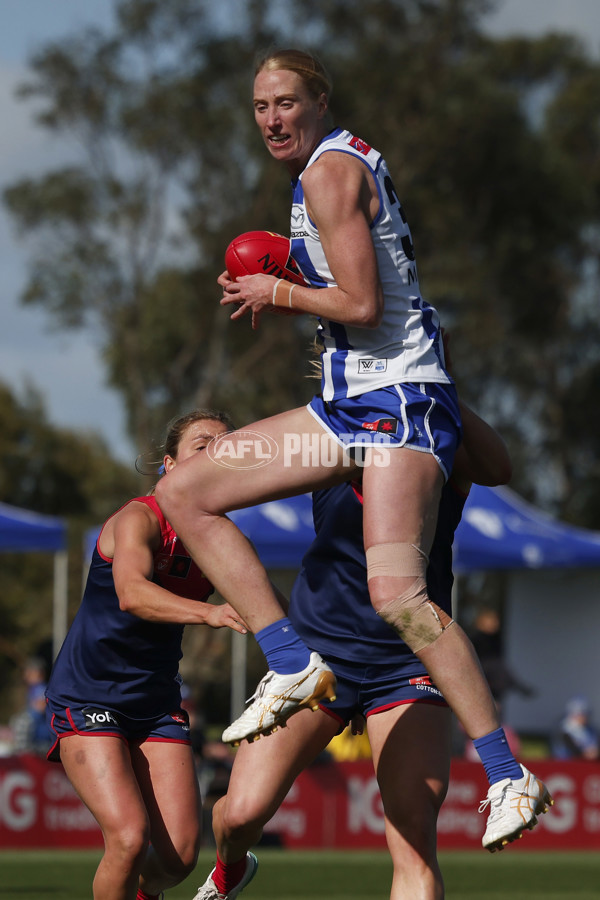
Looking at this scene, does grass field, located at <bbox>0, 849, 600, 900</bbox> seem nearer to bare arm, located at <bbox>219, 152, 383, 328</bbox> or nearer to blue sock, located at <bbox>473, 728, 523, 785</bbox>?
blue sock, located at <bbox>473, 728, 523, 785</bbox>

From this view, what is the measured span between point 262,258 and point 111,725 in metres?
1.85

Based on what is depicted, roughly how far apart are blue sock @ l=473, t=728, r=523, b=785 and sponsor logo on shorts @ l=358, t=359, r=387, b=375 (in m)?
1.16

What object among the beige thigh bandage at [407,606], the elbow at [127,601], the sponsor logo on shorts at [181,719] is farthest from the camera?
the sponsor logo on shorts at [181,719]

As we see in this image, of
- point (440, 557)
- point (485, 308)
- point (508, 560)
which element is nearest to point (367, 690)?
point (440, 557)

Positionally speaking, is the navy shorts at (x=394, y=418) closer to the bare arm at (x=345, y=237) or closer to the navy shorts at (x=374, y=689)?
the bare arm at (x=345, y=237)

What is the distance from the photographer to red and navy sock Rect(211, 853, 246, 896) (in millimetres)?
4812

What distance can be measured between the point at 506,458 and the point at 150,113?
934 inches

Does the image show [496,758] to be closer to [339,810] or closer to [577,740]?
[339,810]

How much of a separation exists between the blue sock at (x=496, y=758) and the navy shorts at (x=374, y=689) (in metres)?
0.55

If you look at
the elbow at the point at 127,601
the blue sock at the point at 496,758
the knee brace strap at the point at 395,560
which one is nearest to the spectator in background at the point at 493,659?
the elbow at the point at 127,601

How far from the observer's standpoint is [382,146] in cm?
2859

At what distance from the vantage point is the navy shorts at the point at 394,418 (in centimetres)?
407

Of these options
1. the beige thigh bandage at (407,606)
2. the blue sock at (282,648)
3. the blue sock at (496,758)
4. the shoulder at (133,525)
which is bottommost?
the blue sock at (496,758)

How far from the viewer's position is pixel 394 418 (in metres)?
4.07
